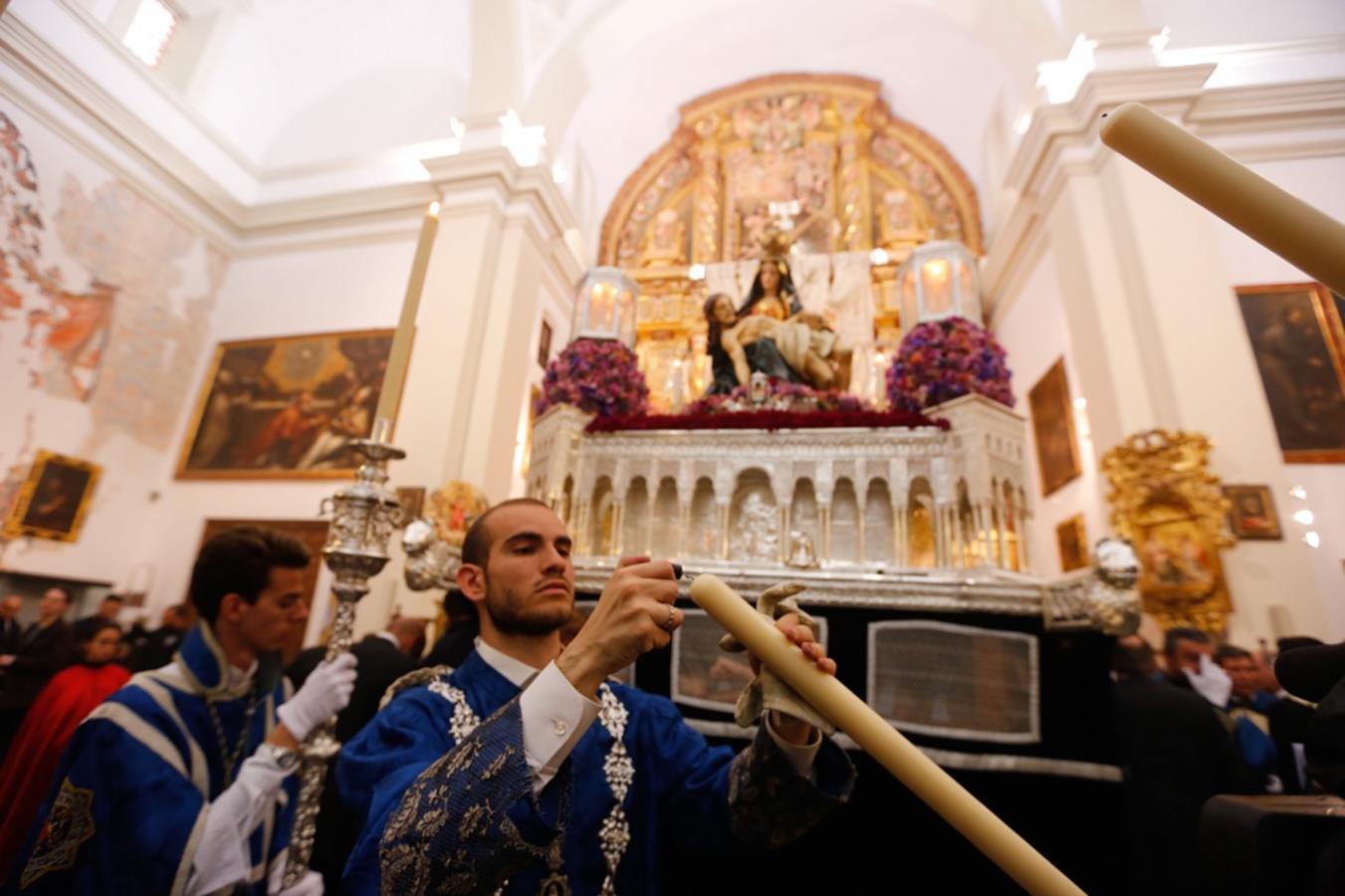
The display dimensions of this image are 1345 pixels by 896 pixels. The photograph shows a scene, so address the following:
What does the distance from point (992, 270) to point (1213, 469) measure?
5185mm

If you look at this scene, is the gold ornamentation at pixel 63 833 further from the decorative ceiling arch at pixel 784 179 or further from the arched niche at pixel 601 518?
the decorative ceiling arch at pixel 784 179

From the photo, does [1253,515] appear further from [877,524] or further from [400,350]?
[400,350]

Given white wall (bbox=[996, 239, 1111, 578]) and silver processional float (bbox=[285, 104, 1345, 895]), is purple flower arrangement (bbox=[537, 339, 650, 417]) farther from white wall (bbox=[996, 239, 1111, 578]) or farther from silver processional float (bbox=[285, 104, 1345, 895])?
white wall (bbox=[996, 239, 1111, 578])

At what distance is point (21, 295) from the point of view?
21.9 ft

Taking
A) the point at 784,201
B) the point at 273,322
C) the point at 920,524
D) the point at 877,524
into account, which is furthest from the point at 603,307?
the point at 784,201

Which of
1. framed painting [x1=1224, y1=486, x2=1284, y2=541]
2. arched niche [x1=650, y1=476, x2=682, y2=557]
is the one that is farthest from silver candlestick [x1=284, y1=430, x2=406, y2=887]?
framed painting [x1=1224, y1=486, x2=1284, y2=541]

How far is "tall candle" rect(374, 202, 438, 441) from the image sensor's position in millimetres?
1987

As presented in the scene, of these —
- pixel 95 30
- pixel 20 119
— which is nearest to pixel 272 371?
pixel 20 119

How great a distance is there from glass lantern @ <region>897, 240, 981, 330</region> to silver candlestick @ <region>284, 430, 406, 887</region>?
4045 millimetres

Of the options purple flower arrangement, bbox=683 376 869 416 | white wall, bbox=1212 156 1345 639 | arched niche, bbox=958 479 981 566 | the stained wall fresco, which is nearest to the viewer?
arched niche, bbox=958 479 981 566

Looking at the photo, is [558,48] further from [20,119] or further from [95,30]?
[20,119]

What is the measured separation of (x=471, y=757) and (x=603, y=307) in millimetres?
4703

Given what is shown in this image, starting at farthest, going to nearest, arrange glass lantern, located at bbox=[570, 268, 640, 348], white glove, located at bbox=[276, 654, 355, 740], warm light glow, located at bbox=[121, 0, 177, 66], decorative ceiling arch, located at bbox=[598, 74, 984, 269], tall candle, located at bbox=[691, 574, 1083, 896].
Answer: decorative ceiling arch, located at bbox=[598, 74, 984, 269], warm light glow, located at bbox=[121, 0, 177, 66], glass lantern, located at bbox=[570, 268, 640, 348], white glove, located at bbox=[276, 654, 355, 740], tall candle, located at bbox=[691, 574, 1083, 896]

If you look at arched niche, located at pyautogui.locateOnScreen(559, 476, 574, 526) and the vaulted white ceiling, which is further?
the vaulted white ceiling
